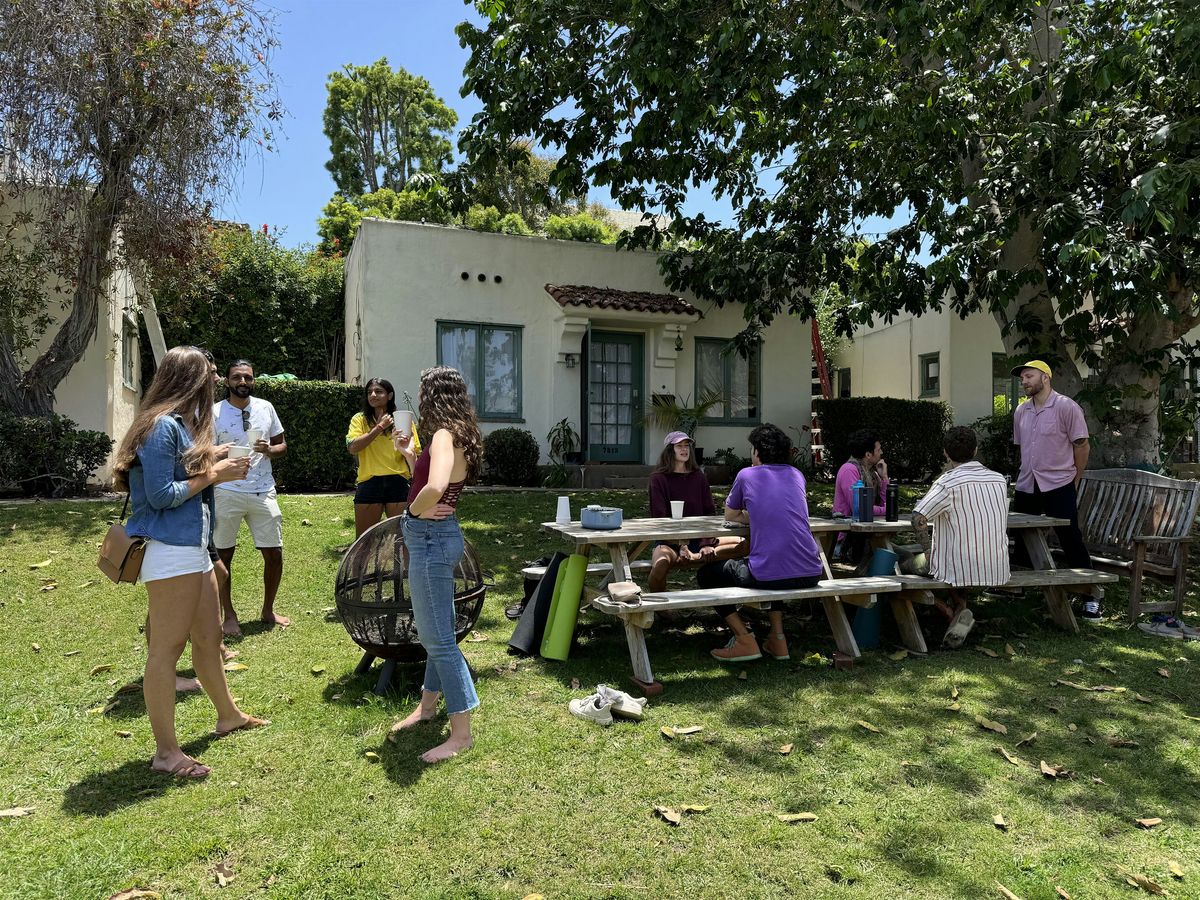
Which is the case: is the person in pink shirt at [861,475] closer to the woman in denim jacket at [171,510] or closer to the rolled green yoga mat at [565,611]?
the rolled green yoga mat at [565,611]

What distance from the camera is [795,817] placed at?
10.9 ft

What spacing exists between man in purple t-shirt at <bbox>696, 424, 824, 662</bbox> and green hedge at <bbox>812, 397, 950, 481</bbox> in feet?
35.3

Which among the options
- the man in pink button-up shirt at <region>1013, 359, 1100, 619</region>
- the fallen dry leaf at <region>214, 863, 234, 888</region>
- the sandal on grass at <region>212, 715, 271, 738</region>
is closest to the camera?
the fallen dry leaf at <region>214, 863, 234, 888</region>

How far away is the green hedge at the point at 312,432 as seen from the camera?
12.1 metres

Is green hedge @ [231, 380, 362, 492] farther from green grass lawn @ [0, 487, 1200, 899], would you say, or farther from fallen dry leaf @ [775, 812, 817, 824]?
fallen dry leaf @ [775, 812, 817, 824]

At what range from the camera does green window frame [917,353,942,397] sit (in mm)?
18219

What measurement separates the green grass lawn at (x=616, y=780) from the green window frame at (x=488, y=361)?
822 centimetres

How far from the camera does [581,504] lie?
11.0m

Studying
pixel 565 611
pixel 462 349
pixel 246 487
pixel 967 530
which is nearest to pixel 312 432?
pixel 462 349

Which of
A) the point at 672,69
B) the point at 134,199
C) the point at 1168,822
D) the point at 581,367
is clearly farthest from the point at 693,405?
the point at 1168,822

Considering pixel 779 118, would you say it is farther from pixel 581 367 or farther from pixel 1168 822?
pixel 1168 822

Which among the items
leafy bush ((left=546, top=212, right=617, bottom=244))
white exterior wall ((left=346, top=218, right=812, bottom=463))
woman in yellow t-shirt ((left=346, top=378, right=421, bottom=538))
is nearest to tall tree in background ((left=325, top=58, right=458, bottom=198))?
leafy bush ((left=546, top=212, right=617, bottom=244))

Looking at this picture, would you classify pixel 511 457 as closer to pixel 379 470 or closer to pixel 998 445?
pixel 379 470

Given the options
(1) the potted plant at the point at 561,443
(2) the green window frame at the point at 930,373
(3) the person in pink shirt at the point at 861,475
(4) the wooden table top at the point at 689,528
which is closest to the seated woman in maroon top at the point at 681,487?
(4) the wooden table top at the point at 689,528
